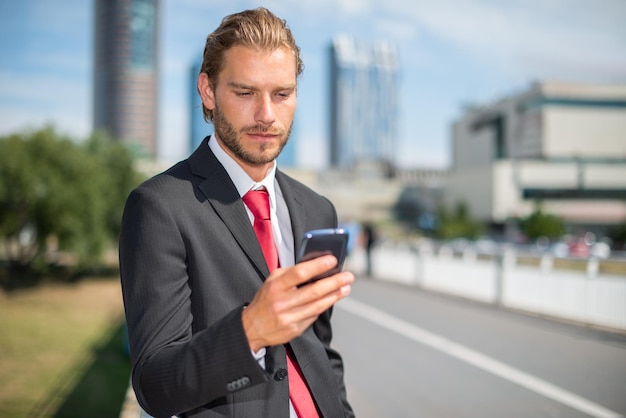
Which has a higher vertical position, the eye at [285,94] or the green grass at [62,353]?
the eye at [285,94]

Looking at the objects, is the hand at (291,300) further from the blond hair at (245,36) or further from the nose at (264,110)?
the blond hair at (245,36)

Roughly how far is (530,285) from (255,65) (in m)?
11.2

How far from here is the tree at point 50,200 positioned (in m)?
24.3

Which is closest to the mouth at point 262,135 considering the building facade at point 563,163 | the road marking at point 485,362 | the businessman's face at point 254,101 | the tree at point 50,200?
the businessman's face at point 254,101

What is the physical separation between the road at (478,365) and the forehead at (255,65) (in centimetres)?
474

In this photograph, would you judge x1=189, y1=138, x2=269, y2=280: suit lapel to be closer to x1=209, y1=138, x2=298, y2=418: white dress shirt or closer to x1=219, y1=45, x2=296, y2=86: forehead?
Answer: x1=209, y1=138, x2=298, y2=418: white dress shirt

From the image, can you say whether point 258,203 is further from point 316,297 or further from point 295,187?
point 316,297

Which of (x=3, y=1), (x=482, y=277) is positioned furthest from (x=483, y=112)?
(x=482, y=277)

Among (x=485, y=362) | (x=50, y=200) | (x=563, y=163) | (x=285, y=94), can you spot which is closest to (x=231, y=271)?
(x=285, y=94)

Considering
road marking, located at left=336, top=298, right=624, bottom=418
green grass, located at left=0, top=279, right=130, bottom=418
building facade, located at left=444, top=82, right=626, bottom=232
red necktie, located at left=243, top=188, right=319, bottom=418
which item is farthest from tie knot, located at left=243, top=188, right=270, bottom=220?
building facade, located at left=444, top=82, right=626, bottom=232

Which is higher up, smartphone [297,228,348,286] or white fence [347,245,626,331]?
smartphone [297,228,348,286]

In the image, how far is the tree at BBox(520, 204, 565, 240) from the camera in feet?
196

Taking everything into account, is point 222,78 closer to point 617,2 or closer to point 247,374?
point 247,374

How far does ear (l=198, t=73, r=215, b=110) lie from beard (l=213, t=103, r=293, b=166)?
0.03m
